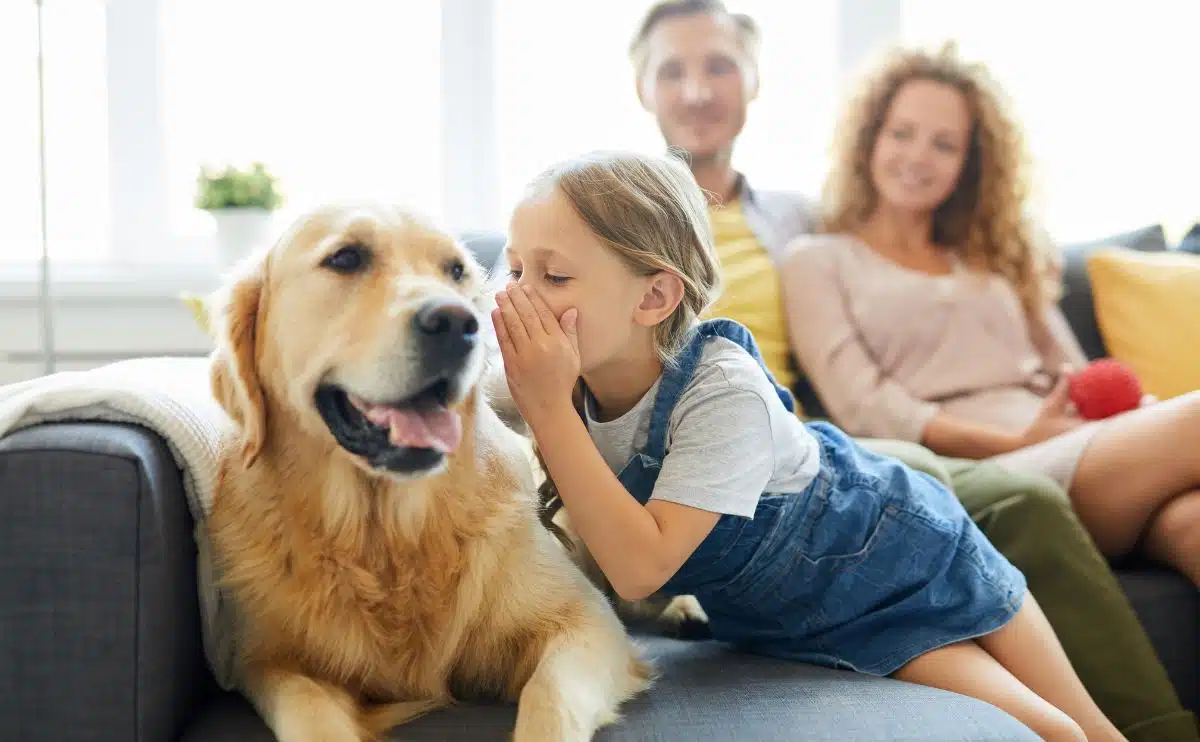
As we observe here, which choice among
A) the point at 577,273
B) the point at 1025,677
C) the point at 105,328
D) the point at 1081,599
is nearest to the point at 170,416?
the point at 577,273

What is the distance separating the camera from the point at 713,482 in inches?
52.1

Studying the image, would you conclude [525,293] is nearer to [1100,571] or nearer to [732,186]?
[1100,571]

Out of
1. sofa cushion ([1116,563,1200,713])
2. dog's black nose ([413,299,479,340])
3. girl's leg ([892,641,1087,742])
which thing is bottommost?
sofa cushion ([1116,563,1200,713])

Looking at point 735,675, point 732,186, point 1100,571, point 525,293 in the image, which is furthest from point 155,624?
point 732,186

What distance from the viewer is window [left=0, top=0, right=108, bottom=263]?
3246 mm

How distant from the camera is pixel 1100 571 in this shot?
1.75 metres

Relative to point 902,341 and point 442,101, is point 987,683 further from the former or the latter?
point 442,101

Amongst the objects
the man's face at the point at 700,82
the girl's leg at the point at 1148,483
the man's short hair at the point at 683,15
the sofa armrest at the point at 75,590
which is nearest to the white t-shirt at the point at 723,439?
the sofa armrest at the point at 75,590

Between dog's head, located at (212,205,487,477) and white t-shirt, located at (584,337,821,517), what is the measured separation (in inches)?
9.8

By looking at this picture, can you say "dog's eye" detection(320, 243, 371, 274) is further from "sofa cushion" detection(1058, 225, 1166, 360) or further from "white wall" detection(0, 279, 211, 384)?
"sofa cushion" detection(1058, 225, 1166, 360)

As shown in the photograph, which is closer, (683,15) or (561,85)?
(683,15)

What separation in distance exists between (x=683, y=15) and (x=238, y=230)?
51.7 inches

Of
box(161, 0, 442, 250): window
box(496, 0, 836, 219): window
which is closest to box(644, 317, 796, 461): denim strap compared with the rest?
box(496, 0, 836, 219): window

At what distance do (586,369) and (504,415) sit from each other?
0.90ft
